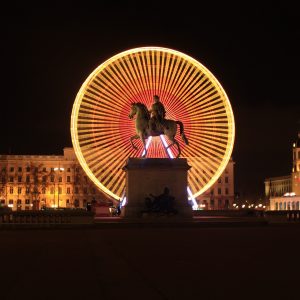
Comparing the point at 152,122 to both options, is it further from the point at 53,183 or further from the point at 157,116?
the point at 53,183

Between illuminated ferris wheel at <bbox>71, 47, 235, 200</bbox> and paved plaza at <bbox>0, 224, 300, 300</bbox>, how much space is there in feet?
95.4

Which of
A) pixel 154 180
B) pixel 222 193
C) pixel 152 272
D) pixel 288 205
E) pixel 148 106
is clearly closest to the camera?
pixel 152 272

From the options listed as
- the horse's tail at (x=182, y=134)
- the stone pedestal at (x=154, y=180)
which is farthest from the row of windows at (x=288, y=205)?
the stone pedestal at (x=154, y=180)

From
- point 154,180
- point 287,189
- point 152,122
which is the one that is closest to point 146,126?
point 152,122

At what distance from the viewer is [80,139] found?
→ 176ft

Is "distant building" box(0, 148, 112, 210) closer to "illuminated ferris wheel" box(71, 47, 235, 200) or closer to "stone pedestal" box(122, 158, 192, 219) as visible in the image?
"illuminated ferris wheel" box(71, 47, 235, 200)

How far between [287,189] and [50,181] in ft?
185

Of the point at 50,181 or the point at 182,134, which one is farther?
the point at 50,181

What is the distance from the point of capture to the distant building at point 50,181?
132625 millimetres

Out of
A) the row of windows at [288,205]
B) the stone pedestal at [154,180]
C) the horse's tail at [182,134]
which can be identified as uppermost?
the horse's tail at [182,134]

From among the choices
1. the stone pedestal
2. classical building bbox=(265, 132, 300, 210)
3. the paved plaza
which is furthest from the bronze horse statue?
classical building bbox=(265, 132, 300, 210)

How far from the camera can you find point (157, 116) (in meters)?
46.7

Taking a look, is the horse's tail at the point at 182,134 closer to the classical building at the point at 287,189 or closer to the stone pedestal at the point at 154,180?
the stone pedestal at the point at 154,180

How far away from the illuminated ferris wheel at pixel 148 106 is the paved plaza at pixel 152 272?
2908 cm
